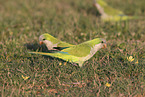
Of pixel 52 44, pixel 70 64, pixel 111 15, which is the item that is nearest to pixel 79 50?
pixel 70 64

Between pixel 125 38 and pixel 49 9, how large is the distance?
9.86 ft

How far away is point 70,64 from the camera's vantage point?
334cm

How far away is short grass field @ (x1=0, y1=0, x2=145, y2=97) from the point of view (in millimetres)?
2861

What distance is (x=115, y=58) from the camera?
3.46 meters

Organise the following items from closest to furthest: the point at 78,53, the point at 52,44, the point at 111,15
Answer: the point at 78,53 < the point at 52,44 < the point at 111,15

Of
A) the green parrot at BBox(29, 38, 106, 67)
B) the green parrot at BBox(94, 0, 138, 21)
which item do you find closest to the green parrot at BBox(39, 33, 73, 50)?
the green parrot at BBox(29, 38, 106, 67)

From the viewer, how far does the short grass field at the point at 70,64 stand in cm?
286

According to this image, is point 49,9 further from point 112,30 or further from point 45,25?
point 112,30

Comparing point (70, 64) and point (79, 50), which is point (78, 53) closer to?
point (79, 50)

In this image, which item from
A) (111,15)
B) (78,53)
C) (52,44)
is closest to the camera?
(78,53)

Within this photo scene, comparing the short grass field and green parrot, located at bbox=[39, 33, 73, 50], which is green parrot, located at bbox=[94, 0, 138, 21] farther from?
green parrot, located at bbox=[39, 33, 73, 50]

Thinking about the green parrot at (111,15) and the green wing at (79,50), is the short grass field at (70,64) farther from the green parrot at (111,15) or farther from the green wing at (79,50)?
the green parrot at (111,15)

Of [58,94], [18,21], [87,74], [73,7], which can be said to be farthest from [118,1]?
[58,94]

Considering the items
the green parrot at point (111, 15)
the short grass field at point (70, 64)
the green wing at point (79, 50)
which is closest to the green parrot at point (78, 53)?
the green wing at point (79, 50)
